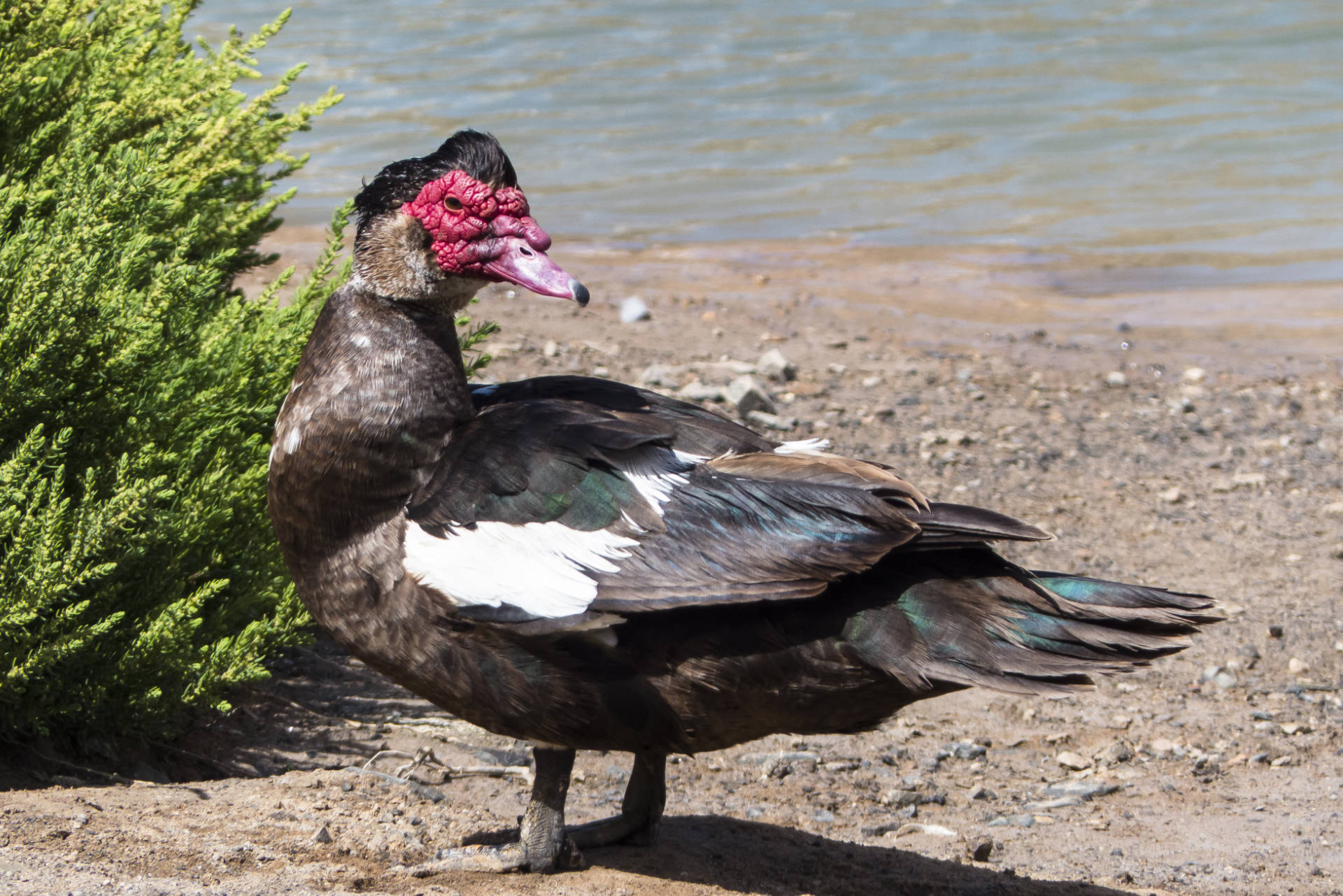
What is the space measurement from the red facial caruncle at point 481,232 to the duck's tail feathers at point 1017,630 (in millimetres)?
1083

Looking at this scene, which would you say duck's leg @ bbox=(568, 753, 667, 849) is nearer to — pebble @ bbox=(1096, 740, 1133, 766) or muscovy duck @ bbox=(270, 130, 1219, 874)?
muscovy duck @ bbox=(270, 130, 1219, 874)

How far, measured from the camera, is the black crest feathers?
324 centimetres

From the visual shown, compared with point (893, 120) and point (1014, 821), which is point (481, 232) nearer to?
point (1014, 821)

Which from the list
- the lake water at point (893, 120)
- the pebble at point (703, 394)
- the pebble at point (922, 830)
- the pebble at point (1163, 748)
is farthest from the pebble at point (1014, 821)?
the lake water at point (893, 120)

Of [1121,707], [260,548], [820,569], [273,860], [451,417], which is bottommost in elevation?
[1121,707]

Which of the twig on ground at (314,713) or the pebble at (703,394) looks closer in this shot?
the twig on ground at (314,713)

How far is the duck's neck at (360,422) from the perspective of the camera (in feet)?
10.5

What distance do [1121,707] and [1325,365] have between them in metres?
4.36

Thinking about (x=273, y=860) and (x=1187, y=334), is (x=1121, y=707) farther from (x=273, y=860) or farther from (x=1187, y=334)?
(x=1187, y=334)

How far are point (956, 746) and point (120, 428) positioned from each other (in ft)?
9.34

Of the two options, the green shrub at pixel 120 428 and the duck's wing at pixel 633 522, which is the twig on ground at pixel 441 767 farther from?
the duck's wing at pixel 633 522

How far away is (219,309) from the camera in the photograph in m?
4.41

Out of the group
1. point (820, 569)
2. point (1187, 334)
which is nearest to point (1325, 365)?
point (1187, 334)

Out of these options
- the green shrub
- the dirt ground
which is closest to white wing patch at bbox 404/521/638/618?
the dirt ground
